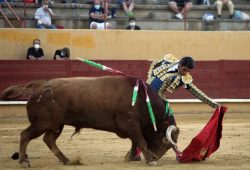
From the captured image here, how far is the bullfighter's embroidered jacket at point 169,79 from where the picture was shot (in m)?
7.47

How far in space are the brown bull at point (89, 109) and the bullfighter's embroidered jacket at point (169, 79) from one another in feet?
1.01

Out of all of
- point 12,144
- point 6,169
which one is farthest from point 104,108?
point 12,144

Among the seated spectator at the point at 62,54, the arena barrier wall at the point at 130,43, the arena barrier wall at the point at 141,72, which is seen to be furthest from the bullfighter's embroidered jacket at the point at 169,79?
the arena barrier wall at the point at 130,43

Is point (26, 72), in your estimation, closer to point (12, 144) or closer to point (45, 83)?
point (12, 144)

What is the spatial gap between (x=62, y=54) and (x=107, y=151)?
4926mm

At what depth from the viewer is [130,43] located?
1387 centimetres

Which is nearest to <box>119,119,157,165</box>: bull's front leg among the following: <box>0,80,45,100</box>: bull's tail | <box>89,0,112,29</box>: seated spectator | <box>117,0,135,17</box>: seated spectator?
<box>0,80,45,100</box>: bull's tail

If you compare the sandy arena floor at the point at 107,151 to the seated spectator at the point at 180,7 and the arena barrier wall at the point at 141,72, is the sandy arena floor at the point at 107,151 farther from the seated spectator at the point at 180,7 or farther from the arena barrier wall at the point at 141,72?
the seated spectator at the point at 180,7

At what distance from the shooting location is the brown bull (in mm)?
7027

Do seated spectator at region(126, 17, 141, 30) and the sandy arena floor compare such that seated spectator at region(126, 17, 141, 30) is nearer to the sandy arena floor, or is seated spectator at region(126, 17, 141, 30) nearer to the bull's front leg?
the sandy arena floor

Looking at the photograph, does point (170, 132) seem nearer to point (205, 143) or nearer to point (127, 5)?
point (205, 143)

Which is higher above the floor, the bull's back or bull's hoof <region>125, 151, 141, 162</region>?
the bull's back

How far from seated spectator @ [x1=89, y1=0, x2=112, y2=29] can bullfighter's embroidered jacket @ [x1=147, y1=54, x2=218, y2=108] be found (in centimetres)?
634

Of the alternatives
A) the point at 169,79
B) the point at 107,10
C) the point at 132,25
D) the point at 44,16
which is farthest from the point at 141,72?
the point at 169,79
